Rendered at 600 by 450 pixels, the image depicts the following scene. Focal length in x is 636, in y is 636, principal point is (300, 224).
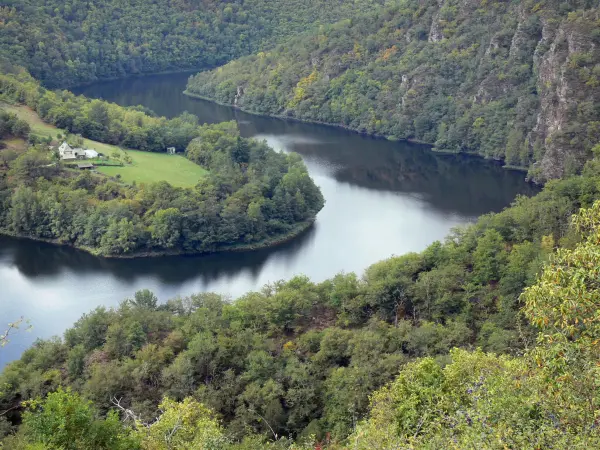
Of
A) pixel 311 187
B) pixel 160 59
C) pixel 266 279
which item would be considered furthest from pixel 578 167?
pixel 160 59

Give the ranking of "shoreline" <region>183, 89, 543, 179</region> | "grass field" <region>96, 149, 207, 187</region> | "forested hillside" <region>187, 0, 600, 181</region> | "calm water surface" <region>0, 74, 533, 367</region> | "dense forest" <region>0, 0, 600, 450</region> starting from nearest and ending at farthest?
"dense forest" <region>0, 0, 600, 450</region>
"calm water surface" <region>0, 74, 533, 367</region>
"grass field" <region>96, 149, 207, 187</region>
"forested hillside" <region>187, 0, 600, 181</region>
"shoreline" <region>183, 89, 543, 179</region>

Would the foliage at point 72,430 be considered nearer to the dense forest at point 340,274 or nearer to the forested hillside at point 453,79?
the dense forest at point 340,274

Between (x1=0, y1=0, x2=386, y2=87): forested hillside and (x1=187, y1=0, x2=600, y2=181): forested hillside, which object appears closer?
(x1=187, y1=0, x2=600, y2=181): forested hillside

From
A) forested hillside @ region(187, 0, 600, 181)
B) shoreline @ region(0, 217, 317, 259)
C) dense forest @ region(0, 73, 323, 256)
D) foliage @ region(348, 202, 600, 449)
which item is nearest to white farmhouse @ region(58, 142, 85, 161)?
dense forest @ region(0, 73, 323, 256)

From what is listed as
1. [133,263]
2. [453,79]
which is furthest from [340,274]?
[453,79]

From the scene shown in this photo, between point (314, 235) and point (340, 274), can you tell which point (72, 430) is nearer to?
point (340, 274)

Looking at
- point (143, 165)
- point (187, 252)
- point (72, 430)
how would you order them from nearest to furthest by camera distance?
1. point (72, 430)
2. point (187, 252)
3. point (143, 165)

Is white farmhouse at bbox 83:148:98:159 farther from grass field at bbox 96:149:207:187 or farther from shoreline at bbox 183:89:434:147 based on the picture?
shoreline at bbox 183:89:434:147
